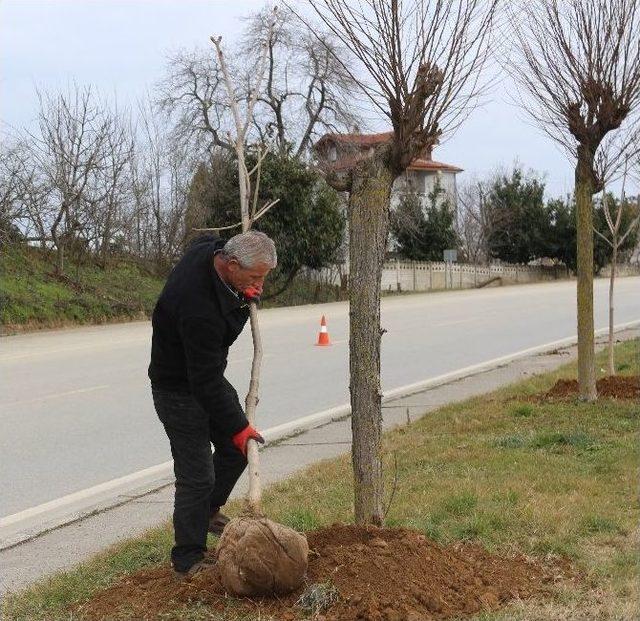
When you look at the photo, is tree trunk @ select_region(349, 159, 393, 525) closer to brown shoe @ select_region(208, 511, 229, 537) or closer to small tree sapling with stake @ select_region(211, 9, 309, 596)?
small tree sapling with stake @ select_region(211, 9, 309, 596)

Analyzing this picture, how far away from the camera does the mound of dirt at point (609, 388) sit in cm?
934

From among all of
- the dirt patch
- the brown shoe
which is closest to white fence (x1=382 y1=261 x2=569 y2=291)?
the brown shoe

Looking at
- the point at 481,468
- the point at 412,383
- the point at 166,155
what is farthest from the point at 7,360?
the point at 166,155

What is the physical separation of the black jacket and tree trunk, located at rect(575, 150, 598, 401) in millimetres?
5058

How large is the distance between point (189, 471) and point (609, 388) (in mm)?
6162

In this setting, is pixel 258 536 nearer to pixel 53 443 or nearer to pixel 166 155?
pixel 53 443

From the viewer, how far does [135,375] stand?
13.4m

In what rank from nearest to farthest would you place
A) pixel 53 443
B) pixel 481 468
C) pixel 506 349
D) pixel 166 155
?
pixel 481 468 → pixel 53 443 → pixel 506 349 → pixel 166 155

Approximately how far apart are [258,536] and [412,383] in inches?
352

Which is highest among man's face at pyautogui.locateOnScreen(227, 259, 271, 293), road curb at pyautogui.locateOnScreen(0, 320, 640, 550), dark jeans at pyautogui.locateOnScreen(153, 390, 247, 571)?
man's face at pyautogui.locateOnScreen(227, 259, 271, 293)

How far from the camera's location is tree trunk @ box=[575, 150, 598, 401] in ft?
28.6

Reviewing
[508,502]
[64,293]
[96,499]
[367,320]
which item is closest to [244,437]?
[367,320]

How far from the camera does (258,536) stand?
158 inches

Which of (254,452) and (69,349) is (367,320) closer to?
(254,452)
